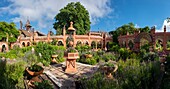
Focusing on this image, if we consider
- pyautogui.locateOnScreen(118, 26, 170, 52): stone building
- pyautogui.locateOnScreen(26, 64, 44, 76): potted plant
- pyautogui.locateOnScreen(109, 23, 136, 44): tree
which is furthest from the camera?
pyautogui.locateOnScreen(109, 23, 136, 44): tree

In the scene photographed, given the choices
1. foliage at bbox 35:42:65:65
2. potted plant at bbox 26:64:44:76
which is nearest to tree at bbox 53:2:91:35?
foliage at bbox 35:42:65:65

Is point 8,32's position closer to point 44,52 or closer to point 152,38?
point 44,52

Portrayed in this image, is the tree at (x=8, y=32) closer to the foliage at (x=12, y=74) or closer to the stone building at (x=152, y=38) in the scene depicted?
the stone building at (x=152, y=38)

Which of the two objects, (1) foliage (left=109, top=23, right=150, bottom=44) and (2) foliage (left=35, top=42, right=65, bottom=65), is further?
(1) foliage (left=109, top=23, right=150, bottom=44)

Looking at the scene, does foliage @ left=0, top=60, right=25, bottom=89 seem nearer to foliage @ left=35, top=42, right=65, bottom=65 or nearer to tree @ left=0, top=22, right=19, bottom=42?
foliage @ left=35, top=42, right=65, bottom=65

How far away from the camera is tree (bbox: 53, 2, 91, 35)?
3966 cm

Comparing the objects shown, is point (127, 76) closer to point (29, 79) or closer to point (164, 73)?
point (164, 73)

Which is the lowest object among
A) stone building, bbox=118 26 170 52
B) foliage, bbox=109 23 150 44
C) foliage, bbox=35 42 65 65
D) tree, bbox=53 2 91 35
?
foliage, bbox=35 42 65 65

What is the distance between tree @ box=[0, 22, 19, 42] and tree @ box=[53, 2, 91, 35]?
9.49 m

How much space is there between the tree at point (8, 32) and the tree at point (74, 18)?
949cm

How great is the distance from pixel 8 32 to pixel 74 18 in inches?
602

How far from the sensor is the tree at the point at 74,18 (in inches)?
1561

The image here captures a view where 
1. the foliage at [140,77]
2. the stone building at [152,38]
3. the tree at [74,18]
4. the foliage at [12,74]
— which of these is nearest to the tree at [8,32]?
the tree at [74,18]

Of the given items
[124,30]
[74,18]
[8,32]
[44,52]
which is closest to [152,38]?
[124,30]
